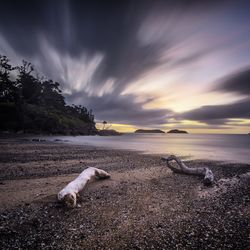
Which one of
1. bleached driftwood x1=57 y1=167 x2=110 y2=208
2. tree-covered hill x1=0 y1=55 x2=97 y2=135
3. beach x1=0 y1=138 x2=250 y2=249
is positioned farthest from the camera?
tree-covered hill x1=0 y1=55 x2=97 y2=135

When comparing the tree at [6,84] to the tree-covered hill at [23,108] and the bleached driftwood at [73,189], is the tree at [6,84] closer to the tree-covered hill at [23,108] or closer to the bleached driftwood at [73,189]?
the tree-covered hill at [23,108]

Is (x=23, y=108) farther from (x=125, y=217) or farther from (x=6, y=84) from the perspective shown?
(x=125, y=217)

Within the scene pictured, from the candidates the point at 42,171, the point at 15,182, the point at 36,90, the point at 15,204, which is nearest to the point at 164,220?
the point at 15,204

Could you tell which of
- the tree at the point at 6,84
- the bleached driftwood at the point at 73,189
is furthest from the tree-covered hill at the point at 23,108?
the bleached driftwood at the point at 73,189

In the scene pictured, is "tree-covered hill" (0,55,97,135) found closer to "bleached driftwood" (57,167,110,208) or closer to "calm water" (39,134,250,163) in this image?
"calm water" (39,134,250,163)

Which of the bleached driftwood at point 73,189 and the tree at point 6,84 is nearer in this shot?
the bleached driftwood at point 73,189

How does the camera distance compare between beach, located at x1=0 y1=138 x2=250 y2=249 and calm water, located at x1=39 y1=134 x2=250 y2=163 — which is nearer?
beach, located at x1=0 y1=138 x2=250 y2=249

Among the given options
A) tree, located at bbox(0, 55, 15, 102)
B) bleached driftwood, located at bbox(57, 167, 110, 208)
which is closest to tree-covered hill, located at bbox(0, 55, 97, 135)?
tree, located at bbox(0, 55, 15, 102)

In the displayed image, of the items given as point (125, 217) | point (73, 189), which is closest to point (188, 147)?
point (73, 189)

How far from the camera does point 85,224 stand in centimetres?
534

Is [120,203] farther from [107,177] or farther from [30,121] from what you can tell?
[30,121]

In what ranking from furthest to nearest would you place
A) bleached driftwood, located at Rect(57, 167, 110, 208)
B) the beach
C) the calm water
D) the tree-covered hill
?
1. the tree-covered hill
2. the calm water
3. bleached driftwood, located at Rect(57, 167, 110, 208)
4. the beach

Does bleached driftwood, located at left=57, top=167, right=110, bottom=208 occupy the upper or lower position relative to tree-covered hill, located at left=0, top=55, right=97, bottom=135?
lower

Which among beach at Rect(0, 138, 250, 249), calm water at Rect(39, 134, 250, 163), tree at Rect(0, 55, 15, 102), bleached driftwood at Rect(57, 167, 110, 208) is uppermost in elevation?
tree at Rect(0, 55, 15, 102)
